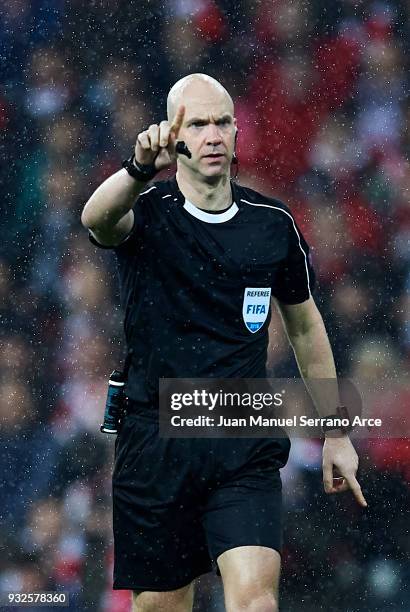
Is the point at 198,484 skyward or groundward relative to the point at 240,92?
groundward

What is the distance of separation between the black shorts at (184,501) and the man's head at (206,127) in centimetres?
70

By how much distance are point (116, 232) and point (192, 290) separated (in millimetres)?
279

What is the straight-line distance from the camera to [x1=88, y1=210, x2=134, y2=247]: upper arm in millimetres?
3162

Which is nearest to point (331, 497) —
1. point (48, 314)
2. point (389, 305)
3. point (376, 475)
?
point (376, 475)

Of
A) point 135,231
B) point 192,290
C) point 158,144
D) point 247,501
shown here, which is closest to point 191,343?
point 192,290

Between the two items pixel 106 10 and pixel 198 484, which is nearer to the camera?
pixel 198 484

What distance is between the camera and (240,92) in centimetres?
499

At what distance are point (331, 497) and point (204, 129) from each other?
6.74ft

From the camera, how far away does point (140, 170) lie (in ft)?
9.61

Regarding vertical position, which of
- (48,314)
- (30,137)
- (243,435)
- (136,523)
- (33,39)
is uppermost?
(33,39)

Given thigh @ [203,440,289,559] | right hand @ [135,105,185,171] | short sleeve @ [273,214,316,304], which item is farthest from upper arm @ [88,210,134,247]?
thigh @ [203,440,289,559]

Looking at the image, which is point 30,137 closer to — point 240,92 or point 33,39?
point 33,39

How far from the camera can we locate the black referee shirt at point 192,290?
3311mm

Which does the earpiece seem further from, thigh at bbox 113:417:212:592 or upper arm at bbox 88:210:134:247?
thigh at bbox 113:417:212:592
